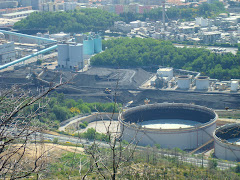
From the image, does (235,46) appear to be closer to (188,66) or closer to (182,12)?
(188,66)

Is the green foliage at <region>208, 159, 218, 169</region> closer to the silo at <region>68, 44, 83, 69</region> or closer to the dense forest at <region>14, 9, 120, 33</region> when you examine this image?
the silo at <region>68, 44, 83, 69</region>

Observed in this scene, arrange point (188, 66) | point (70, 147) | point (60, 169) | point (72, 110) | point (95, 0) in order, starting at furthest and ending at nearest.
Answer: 1. point (95, 0)
2. point (188, 66)
3. point (72, 110)
4. point (70, 147)
5. point (60, 169)

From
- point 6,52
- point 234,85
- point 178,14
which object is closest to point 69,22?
point 178,14

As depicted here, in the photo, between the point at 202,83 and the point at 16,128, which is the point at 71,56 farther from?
the point at 16,128

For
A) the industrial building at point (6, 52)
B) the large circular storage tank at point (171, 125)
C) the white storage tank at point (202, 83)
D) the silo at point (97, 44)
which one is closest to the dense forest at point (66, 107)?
the large circular storage tank at point (171, 125)

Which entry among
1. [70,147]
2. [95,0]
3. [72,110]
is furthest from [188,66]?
[95,0]

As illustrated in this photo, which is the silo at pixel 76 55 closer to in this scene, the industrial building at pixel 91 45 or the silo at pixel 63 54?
the silo at pixel 63 54

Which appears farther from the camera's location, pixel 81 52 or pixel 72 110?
pixel 81 52

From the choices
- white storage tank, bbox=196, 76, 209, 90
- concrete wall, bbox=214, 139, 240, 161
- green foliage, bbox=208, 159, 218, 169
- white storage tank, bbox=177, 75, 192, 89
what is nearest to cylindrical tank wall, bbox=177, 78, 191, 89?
white storage tank, bbox=177, 75, 192, 89
